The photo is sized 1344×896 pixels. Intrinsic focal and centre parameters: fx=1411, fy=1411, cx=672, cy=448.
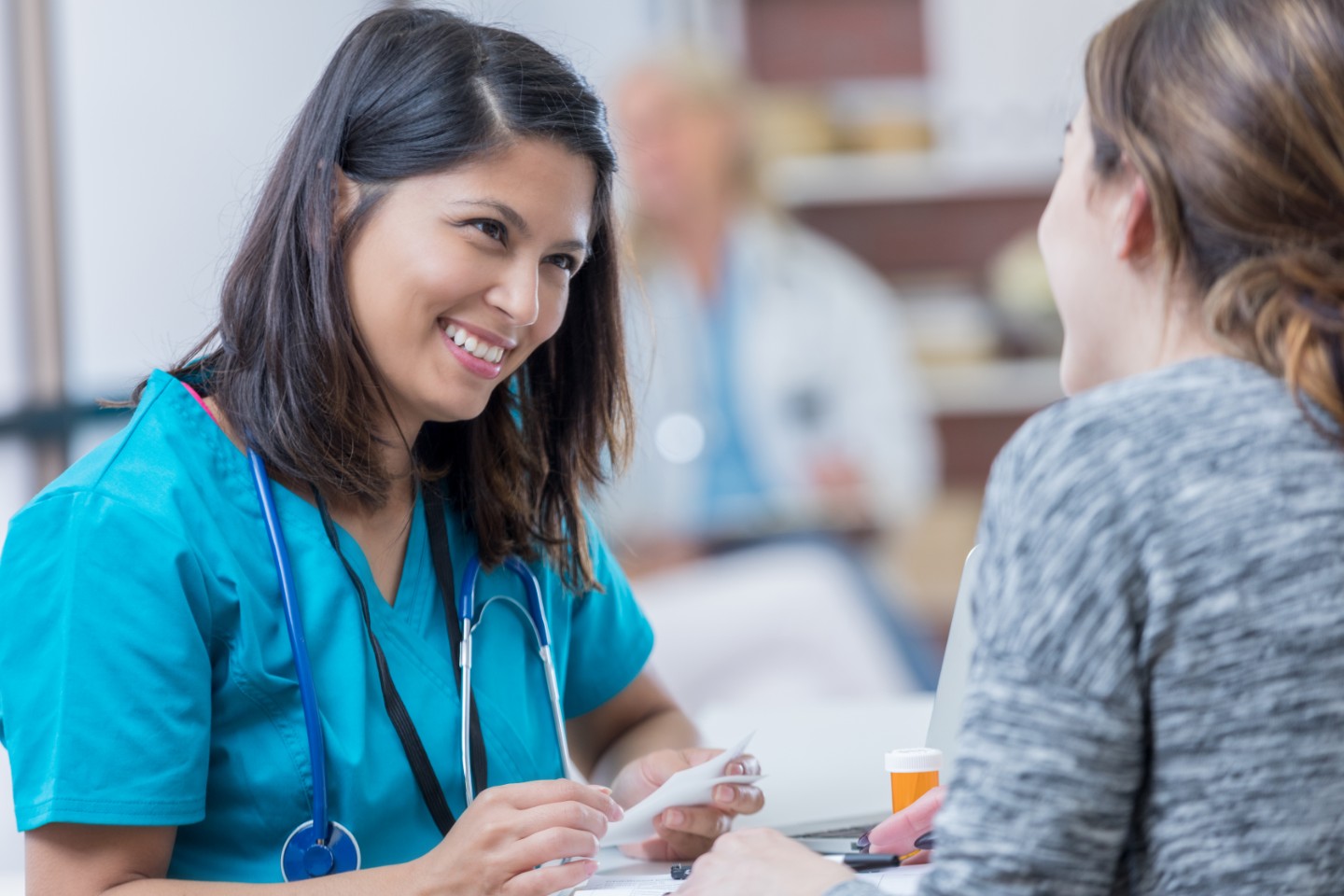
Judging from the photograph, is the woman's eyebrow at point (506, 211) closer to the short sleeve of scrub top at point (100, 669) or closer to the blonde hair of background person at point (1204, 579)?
the short sleeve of scrub top at point (100, 669)

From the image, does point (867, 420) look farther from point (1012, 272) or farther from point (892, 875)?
point (892, 875)

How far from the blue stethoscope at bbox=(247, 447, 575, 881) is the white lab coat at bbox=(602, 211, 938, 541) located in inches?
100

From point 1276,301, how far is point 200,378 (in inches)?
33.4

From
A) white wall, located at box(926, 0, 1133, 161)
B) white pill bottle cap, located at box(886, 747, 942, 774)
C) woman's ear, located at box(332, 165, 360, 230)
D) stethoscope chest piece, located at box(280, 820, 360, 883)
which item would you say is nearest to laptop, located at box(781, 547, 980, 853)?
white pill bottle cap, located at box(886, 747, 942, 774)

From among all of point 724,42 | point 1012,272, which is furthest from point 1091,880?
point 724,42

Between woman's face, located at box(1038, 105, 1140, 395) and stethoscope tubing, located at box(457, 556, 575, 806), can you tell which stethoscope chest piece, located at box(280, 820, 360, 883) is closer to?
stethoscope tubing, located at box(457, 556, 575, 806)

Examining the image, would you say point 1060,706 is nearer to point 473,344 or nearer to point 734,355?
point 473,344

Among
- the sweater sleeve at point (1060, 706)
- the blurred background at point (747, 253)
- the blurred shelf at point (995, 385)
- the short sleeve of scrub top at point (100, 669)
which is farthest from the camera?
the blurred shelf at point (995, 385)

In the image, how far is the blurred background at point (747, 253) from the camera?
8.54ft

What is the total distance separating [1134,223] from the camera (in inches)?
32.5

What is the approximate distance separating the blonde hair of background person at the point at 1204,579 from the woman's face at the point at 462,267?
1.82 ft

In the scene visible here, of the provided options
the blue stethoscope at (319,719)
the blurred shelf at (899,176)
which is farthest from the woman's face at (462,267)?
the blurred shelf at (899,176)

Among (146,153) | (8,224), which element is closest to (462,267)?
(8,224)

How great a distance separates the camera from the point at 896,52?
4.77 meters
